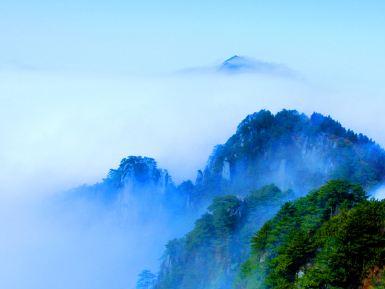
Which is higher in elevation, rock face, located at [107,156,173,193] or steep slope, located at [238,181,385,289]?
rock face, located at [107,156,173,193]

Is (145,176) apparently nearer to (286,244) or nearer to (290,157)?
(290,157)

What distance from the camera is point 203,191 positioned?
152 metres

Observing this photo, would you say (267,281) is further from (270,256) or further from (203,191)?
(203,191)

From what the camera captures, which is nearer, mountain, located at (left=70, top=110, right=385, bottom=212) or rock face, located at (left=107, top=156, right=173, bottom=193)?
mountain, located at (left=70, top=110, right=385, bottom=212)

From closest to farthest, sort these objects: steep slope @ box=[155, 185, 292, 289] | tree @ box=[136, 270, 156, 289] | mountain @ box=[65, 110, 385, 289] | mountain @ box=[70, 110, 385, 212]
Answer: mountain @ box=[65, 110, 385, 289] < steep slope @ box=[155, 185, 292, 289] < mountain @ box=[70, 110, 385, 212] < tree @ box=[136, 270, 156, 289]

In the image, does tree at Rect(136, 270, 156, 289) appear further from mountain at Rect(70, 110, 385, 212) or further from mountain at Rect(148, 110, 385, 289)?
mountain at Rect(70, 110, 385, 212)

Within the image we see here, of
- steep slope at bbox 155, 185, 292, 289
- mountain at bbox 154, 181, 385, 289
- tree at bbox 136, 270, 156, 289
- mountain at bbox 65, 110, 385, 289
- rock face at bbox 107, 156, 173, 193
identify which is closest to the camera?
mountain at bbox 154, 181, 385, 289

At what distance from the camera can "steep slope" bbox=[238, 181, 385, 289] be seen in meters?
52.3

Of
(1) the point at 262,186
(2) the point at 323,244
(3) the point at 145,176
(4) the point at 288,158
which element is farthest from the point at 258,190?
(3) the point at 145,176

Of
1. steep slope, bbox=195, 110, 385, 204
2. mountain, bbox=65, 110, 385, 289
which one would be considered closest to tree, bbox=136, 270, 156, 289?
mountain, bbox=65, 110, 385, 289

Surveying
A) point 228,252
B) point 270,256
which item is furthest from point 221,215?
point 270,256

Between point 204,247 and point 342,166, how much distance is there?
26841 mm

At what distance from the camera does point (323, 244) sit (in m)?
57.5

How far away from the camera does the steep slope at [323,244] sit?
2058 inches
